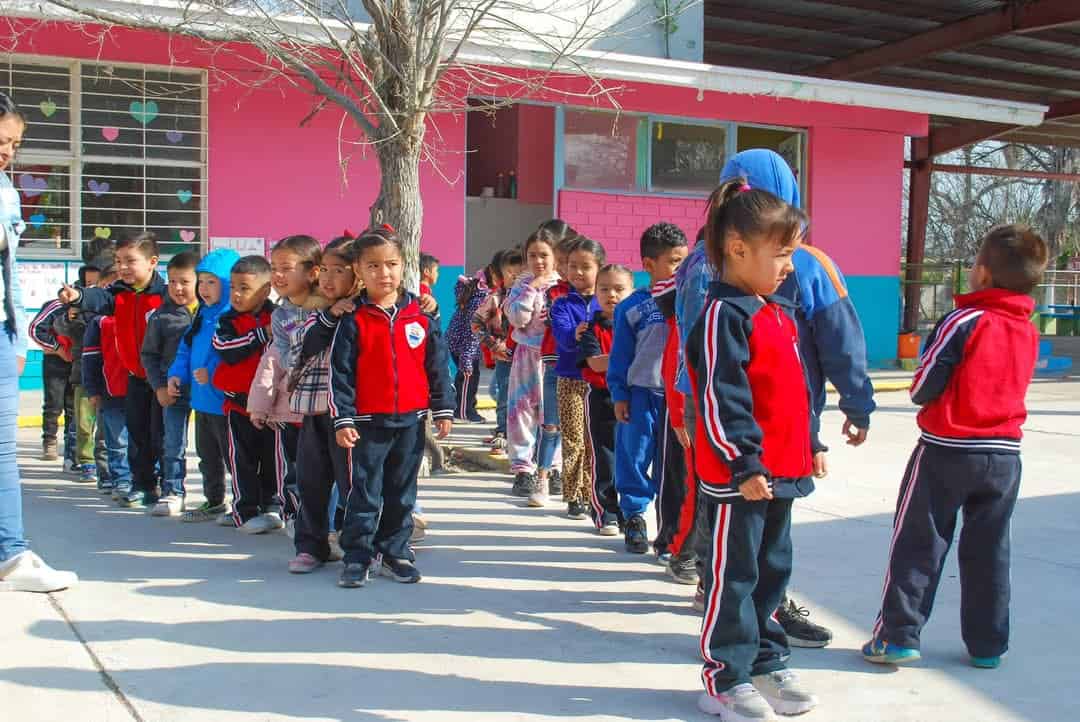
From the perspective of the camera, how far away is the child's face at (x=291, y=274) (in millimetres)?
5328

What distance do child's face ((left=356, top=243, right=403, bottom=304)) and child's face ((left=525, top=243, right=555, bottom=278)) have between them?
6.48ft

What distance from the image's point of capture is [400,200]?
7242 millimetres

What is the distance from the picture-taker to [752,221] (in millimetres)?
3312

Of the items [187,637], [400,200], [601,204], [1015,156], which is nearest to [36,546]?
[187,637]

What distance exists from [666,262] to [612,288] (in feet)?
2.45

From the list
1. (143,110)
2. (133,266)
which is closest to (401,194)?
(133,266)

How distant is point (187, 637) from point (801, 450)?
2.31m

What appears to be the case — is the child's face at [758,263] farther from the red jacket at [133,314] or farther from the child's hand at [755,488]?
the red jacket at [133,314]

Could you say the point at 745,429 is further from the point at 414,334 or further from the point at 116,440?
the point at 116,440

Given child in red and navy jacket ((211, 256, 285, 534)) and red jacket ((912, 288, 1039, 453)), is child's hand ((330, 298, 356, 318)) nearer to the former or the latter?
child in red and navy jacket ((211, 256, 285, 534))

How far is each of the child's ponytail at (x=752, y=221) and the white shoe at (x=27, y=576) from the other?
304 cm

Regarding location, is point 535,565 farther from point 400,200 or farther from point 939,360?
point 400,200

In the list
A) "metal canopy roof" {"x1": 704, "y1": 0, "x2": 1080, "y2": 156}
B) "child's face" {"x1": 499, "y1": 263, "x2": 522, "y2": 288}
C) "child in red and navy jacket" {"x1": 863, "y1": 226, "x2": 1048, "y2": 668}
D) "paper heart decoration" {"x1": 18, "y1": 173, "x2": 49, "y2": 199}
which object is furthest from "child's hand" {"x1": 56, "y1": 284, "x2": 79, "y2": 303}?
"metal canopy roof" {"x1": 704, "y1": 0, "x2": 1080, "y2": 156}

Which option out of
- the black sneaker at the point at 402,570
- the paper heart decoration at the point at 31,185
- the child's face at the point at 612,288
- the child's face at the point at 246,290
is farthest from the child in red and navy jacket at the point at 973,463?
the paper heart decoration at the point at 31,185
